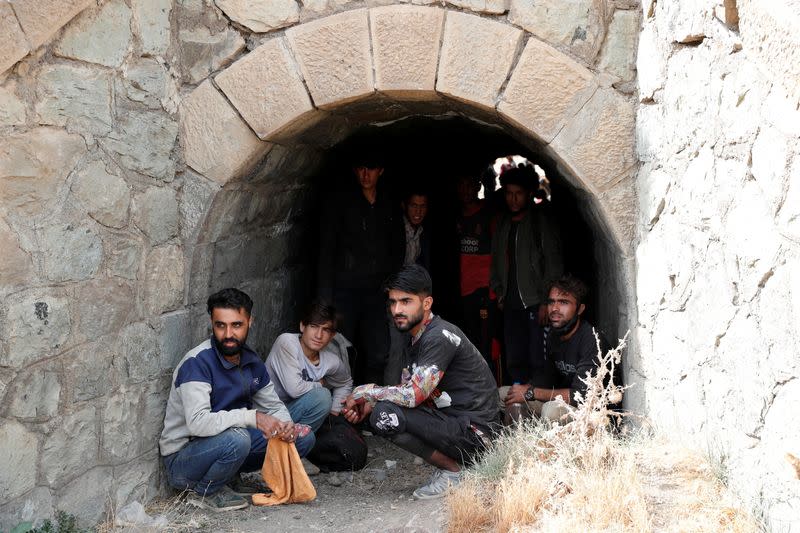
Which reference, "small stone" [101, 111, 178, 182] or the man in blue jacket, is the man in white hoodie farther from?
"small stone" [101, 111, 178, 182]

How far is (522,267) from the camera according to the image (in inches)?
235

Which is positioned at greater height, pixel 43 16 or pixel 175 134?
pixel 43 16

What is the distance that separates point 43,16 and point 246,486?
2.56m

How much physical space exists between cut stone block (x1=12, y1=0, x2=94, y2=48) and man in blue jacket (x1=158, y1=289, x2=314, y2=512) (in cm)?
147

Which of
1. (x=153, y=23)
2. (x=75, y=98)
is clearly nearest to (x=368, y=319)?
(x=153, y=23)

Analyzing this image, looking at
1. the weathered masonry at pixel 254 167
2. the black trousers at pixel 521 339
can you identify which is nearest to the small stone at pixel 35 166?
the weathered masonry at pixel 254 167

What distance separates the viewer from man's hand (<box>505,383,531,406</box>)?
17.7ft

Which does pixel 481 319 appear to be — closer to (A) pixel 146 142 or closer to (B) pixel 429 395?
(B) pixel 429 395

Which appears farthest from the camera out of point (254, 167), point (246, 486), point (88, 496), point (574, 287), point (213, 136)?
point (574, 287)

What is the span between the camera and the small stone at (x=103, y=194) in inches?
156

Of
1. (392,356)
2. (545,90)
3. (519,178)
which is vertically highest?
(545,90)

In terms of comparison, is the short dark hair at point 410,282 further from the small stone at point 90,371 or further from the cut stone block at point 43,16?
the cut stone block at point 43,16

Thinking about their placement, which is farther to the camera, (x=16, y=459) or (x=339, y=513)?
(x=339, y=513)

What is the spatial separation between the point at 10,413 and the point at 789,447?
9.28 ft
